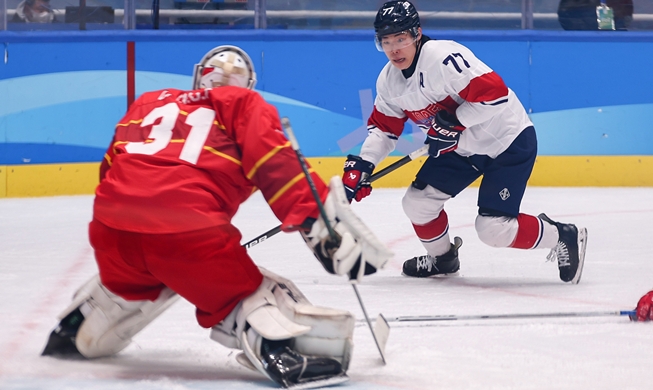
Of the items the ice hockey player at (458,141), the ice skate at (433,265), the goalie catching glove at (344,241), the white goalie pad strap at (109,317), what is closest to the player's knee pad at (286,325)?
the goalie catching glove at (344,241)

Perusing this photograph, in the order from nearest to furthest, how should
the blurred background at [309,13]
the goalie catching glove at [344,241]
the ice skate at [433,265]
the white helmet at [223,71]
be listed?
the goalie catching glove at [344,241]
the white helmet at [223,71]
the ice skate at [433,265]
the blurred background at [309,13]

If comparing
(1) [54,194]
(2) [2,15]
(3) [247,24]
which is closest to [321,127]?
(3) [247,24]

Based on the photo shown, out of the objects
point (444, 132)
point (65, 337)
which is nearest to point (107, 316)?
point (65, 337)

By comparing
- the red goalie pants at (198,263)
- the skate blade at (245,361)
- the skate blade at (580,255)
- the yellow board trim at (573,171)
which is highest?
the red goalie pants at (198,263)

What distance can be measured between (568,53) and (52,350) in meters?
4.84

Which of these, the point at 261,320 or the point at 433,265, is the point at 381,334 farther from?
the point at 433,265

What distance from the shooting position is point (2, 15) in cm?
555

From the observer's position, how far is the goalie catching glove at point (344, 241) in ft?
5.52

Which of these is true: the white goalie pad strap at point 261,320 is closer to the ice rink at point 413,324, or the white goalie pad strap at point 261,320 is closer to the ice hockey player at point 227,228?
the ice hockey player at point 227,228

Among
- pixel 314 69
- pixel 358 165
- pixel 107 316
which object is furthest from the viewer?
pixel 314 69

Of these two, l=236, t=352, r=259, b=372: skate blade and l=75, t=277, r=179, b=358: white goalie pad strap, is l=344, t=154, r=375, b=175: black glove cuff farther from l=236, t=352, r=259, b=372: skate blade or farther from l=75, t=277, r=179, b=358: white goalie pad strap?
l=236, t=352, r=259, b=372: skate blade

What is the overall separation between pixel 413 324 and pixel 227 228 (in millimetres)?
810

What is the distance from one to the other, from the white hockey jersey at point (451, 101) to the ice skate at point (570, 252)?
0.38m

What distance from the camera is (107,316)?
1.96 meters
